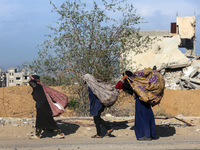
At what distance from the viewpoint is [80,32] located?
12.3m

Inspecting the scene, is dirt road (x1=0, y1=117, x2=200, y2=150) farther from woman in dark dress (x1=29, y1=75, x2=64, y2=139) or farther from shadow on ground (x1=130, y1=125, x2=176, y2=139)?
woman in dark dress (x1=29, y1=75, x2=64, y2=139)

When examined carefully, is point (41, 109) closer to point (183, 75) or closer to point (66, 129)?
point (66, 129)

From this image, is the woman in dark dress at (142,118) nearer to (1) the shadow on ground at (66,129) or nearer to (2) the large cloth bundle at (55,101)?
(2) the large cloth bundle at (55,101)

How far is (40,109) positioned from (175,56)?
973 inches

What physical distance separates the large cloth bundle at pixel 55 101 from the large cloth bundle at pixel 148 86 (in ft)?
5.88

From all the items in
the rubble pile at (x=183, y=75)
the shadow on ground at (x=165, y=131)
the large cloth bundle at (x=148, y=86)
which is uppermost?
the large cloth bundle at (x=148, y=86)

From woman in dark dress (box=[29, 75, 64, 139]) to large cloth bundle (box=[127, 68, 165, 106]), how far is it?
2.12 meters

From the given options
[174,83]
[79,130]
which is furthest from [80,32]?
[174,83]

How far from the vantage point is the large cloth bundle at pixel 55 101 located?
7.84 m

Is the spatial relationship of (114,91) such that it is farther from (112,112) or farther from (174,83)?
(174,83)

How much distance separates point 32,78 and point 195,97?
Answer: 594 inches

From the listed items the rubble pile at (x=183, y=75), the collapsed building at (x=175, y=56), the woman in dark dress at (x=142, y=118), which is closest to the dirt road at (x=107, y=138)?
the woman in dark dress at (x=142, y=118)

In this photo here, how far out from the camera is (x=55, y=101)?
7.99 meters

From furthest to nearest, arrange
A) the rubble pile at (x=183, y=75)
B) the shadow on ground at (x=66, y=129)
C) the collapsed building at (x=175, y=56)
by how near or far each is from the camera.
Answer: the collapsed building at (x=175, y=56) → the rubble pile at (x=183, y=75) → the shadow on ground at (x=66, y=129)
